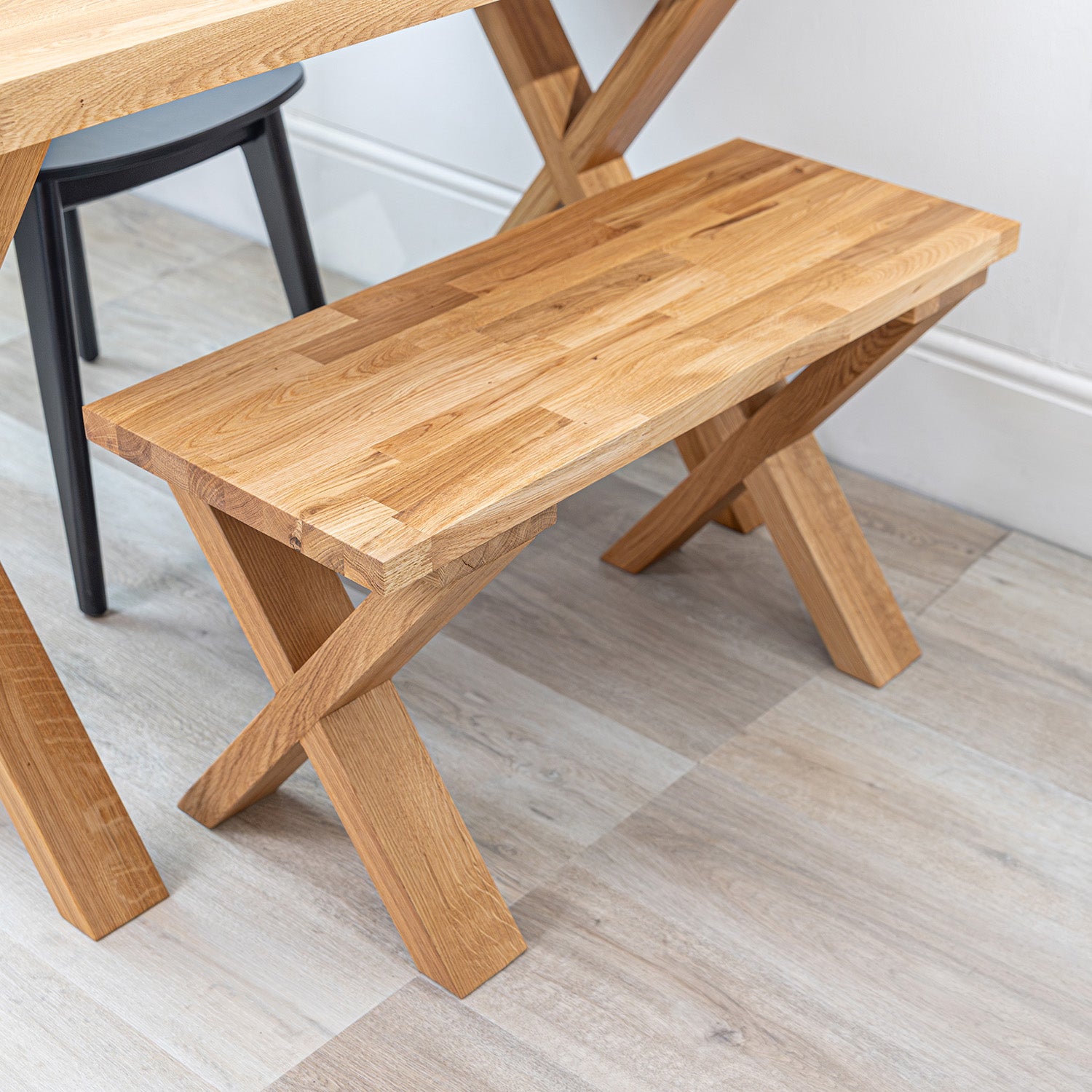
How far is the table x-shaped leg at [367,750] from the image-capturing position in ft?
4.31

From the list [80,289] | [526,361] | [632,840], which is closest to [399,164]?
[80,289]

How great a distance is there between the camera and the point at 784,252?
152 centimetres

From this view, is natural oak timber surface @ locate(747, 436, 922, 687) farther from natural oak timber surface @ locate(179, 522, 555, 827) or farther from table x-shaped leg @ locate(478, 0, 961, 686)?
natural oak timber surface @ locate(179, 522, 555, 827)

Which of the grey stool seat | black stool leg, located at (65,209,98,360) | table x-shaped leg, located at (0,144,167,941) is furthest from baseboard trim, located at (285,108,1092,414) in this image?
table x-shaped leg, located at (0,144,167,941)

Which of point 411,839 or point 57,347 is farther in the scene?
point 57,347

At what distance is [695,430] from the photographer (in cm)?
191

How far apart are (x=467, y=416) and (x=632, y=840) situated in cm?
57

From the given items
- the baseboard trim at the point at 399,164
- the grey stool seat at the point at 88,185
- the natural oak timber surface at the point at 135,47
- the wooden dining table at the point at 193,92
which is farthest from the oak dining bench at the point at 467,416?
the baseboard trim at the point at 399,164

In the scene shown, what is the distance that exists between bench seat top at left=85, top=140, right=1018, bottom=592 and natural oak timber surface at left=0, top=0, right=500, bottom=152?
29 cm

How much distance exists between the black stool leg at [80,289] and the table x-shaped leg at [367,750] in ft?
3.46

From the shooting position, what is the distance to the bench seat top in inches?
45.3

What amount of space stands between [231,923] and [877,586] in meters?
0.91

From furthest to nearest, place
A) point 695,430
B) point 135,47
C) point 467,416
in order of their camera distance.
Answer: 1. point 695,430
2. point 467,416
3. point 135,47

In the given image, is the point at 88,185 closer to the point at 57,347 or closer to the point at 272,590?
the point at 57,347
